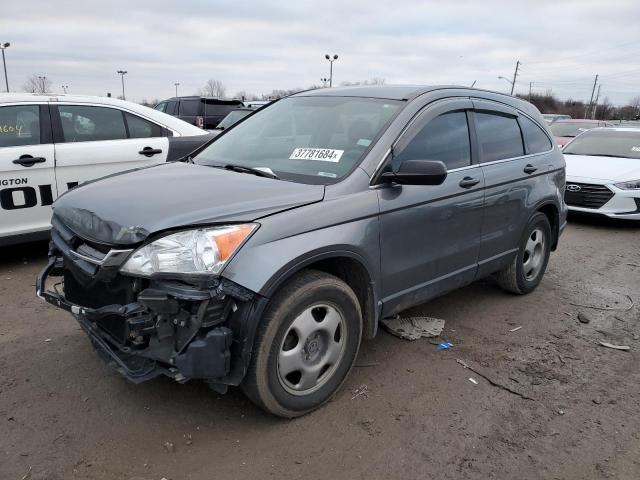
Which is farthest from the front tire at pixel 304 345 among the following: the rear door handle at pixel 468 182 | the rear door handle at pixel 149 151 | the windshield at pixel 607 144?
the windshield at pixel 607 144

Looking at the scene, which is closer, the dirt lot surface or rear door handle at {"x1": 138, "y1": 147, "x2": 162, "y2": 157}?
the dirt lot surface

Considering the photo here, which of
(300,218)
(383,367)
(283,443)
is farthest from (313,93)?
(283,443)

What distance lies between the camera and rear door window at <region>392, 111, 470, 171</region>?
138 inches

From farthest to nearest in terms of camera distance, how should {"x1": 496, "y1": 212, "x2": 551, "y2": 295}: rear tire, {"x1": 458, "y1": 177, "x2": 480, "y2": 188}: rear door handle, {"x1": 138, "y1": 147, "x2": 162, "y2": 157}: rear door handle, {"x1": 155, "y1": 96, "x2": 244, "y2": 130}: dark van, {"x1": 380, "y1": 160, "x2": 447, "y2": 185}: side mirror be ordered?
{"x1": 155, "y1": 96, "x2": 244, "y2": 130}: dark van
{"x1": 138, "y1": 147, "x2": 162, "y2": 157}: rear door handle
{"x1": 496, "y1": 212, "x2": 551, "y2": 295}: rear tire
{"x1": 458, "y1": 177, "x2": 480, "y2": 188}: rear door handle
{"x1": 380, "y1": 160, "x2": 447, "y2": 185}: side mirror

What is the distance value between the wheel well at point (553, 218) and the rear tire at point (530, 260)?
0.09m

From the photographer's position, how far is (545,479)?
8.49 feet

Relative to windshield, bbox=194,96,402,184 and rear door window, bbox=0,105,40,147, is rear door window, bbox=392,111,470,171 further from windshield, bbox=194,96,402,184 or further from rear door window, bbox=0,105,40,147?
rear door window, bbox=0,105,40,147

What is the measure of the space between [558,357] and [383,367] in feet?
4.42

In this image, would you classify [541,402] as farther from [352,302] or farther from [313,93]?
[313,93]

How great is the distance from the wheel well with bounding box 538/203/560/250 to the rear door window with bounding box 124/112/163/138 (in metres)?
4.36

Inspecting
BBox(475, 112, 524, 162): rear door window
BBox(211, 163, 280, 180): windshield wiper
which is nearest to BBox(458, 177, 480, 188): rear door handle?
BBox(475, 112, 524, 162): rear door window

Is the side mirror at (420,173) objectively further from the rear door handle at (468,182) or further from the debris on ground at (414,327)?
the debris on ground at (414,327)

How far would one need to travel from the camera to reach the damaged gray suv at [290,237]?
→ 255cm

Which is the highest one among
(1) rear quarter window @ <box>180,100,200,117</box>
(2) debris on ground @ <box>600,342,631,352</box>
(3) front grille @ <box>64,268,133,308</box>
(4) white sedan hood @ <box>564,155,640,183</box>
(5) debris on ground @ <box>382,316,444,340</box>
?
(1) rear quarter window @ <box>180,100,200,117</box>
